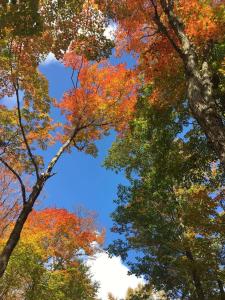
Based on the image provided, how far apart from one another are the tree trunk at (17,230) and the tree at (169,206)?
14.3 feet

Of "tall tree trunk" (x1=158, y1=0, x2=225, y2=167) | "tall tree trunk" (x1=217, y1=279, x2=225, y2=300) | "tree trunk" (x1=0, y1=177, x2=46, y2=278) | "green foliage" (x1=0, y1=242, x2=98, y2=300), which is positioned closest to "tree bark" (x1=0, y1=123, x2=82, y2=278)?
"tree trunk" (x1=0, y1=177, x2=46, y2=278)

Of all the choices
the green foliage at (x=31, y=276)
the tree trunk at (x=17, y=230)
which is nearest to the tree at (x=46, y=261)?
the green foliage at (x=31, y=276)

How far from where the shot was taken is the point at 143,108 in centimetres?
1390

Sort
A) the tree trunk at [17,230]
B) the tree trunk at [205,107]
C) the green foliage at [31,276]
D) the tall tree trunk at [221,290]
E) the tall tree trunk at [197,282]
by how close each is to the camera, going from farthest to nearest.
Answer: the green foliage at [31,276] < the tall tree trunk at [221,290] < the tall tree trunk at [197,282] < the tree trunk at [17,230] < the tree trunk at [205,107]

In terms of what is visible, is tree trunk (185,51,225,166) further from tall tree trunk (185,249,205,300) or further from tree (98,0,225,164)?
tall tree trunk (185,249,205,300)

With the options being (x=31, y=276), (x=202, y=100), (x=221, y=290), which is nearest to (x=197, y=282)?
(x=221, y=290)

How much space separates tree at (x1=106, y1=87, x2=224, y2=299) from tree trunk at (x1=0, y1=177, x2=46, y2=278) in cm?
435

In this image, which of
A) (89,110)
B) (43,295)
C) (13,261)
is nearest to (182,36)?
(89,110)

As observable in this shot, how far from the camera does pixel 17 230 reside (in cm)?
1091

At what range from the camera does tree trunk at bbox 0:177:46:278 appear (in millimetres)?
10353

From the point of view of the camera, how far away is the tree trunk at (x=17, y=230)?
34.0 ft

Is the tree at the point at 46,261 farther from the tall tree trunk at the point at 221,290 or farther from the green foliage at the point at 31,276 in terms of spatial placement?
the tall tree trunk at the point at 221,290

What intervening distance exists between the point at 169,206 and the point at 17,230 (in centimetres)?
932

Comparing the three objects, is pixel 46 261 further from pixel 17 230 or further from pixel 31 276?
pixel 17 230
